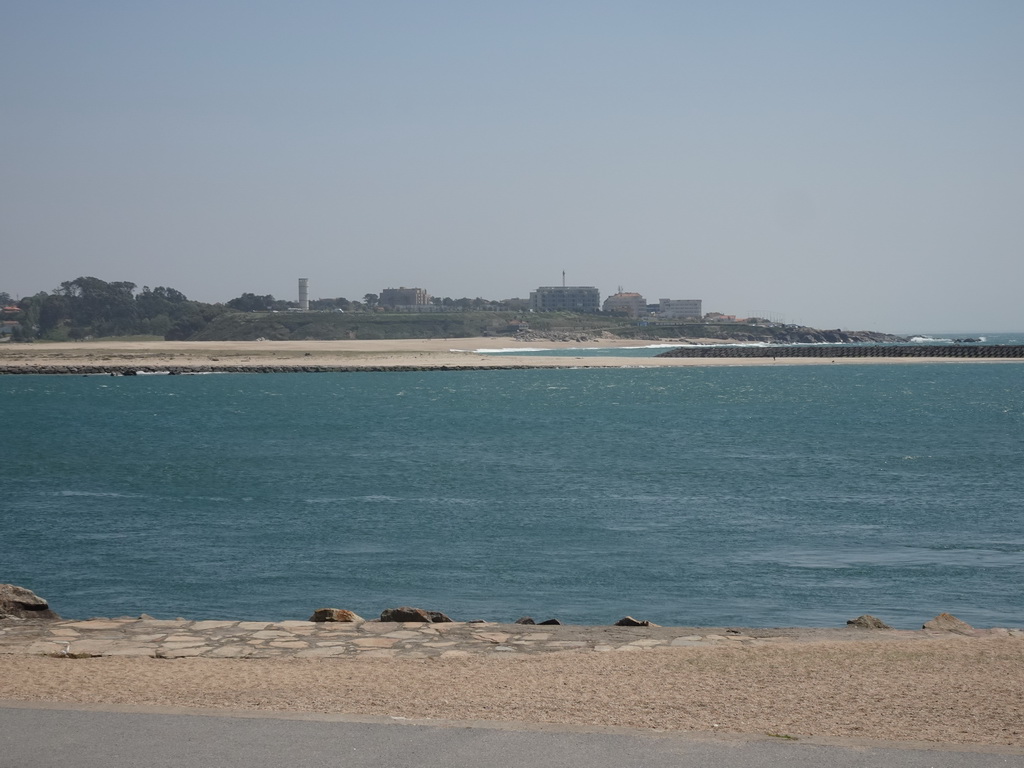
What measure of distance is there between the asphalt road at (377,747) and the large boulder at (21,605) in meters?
4.64

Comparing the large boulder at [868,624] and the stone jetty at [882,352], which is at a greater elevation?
the stone jetty at [882,352]

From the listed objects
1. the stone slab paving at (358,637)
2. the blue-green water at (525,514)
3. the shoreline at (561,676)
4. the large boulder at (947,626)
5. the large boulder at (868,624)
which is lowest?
the blue-green water at (525,514)

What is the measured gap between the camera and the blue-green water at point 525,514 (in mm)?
16000

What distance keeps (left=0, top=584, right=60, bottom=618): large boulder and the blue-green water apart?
9.94 ft

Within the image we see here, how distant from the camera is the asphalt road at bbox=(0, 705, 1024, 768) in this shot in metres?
6.57

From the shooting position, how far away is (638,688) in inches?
334

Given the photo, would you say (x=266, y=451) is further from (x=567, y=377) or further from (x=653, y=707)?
(x=567, y=377)

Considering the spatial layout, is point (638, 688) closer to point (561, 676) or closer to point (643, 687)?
point (643, 687)

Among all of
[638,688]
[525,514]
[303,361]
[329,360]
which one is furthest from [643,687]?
[329,360]

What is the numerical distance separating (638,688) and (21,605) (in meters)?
7.18

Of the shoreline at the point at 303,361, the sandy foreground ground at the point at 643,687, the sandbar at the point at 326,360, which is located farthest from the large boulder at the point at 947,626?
the sandbar at the point at 326,360

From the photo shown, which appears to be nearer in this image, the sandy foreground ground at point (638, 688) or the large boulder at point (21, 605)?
the sandy foreground ground at point (638, 688)

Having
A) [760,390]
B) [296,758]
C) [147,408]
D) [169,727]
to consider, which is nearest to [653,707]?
[296,758]

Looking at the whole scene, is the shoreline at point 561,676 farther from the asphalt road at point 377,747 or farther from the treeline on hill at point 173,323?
the treeline on hill at point 173,323
